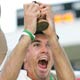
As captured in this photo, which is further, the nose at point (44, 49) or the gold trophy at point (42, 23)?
the nose at point (44, 49)

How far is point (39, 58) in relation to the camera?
10.6ft

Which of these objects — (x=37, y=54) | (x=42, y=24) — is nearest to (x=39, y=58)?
(x=37, y=54)

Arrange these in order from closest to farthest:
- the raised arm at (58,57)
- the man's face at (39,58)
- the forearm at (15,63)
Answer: the forearm at (15,63) → the raised arm at (58,57) → the man's face at (39,58)

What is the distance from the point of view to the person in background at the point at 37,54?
2.83 metres

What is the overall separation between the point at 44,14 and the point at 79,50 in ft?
24.6

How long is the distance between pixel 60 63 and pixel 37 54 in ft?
0.87

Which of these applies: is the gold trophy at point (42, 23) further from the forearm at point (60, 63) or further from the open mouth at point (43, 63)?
the open mouth at point (43, 63)

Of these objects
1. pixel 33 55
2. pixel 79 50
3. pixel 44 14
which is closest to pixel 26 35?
pixel 44 14

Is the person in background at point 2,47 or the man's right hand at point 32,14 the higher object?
the man's right hand at point 32,14

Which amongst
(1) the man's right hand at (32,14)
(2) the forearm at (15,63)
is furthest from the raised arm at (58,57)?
(2) the forearm at (15,63)

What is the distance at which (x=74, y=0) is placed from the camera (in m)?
10.5

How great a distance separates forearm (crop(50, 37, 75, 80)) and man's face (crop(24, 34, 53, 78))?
0.59ft

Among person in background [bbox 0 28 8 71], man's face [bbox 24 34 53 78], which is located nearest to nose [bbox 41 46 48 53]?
man's face [bbox 24 34 53 78]

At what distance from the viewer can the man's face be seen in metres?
3.22
